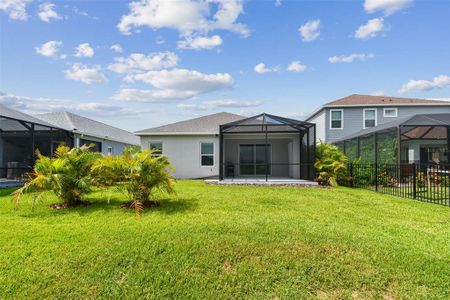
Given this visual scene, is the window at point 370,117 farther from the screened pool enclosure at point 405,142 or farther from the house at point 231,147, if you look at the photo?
the house at point 231,147

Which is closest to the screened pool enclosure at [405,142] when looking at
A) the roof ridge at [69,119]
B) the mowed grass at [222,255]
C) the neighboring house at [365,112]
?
the neighboring house at [365,112]

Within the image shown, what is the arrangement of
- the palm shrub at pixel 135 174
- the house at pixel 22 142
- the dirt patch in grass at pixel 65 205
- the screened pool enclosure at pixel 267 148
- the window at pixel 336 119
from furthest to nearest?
the window at pixel 336 119 → the house at pixel 22 142 → the screened pool enclosure at pixel 267 148 → the dirt patch in grass at pixel 65 205 → the palm shrub at pixel 135 174

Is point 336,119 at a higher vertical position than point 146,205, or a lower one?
higher

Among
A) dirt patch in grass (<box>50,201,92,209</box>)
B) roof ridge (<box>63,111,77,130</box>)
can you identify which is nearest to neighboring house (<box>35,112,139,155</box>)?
roof ridge (<box>63,111,77,130</box>)

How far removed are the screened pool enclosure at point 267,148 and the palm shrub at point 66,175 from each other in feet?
22.7

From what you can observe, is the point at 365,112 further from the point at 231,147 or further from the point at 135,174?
the point at 135,174

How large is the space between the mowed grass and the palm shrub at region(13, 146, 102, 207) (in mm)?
674

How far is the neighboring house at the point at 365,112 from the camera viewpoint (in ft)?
63.2

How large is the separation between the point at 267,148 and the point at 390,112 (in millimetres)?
10993

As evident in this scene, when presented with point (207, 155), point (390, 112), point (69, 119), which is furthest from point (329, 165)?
point (69, 119)

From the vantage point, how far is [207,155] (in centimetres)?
1553

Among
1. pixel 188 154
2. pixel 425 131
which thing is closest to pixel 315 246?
pixel 188 154

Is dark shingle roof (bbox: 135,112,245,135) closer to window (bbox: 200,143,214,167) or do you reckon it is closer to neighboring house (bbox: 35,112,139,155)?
window (bbox: 200,143,214,167)

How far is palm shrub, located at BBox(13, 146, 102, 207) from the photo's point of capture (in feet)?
21.1
